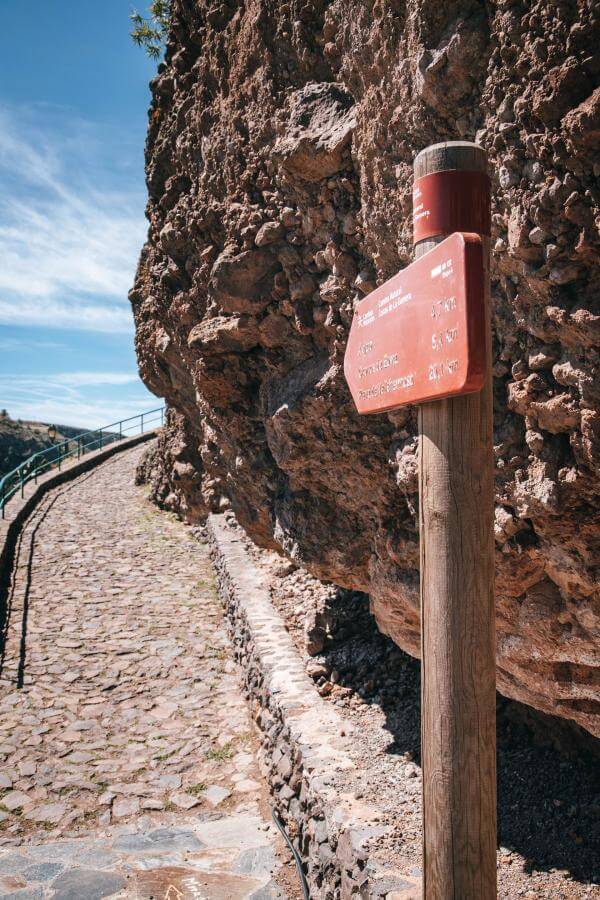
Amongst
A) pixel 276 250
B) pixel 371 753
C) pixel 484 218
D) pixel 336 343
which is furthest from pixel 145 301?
pixel 484 218

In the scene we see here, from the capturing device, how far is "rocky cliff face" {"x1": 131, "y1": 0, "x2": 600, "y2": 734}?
254 cm

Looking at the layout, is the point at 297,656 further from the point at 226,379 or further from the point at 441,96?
the point at 441,96

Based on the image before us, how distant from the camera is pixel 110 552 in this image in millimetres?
11812

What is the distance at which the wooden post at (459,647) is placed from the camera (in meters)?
1.89

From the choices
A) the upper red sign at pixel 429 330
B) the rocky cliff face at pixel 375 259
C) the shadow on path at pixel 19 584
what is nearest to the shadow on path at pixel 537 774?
the rocky cliff face at pixel 375 259

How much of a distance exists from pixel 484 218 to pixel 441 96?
139 cm

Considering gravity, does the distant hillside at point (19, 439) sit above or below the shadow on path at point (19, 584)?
above

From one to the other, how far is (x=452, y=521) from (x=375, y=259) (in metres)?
2.33

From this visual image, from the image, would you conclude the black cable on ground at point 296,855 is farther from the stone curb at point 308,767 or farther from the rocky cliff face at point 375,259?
the rocky cliff face at point 375,259

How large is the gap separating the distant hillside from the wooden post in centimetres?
2905

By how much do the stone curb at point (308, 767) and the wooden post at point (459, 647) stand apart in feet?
5.14

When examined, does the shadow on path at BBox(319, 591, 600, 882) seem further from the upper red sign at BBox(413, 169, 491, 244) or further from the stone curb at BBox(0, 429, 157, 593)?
the stone curb at BBox(0, 429, 157, 593)

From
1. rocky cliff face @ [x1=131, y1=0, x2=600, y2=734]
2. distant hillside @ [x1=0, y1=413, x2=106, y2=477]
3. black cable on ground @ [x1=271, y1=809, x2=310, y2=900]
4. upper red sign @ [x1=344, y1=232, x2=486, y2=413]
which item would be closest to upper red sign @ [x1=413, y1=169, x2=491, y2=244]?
upper red sign @ [x1=344, y1=232, x2=486, y2=413]

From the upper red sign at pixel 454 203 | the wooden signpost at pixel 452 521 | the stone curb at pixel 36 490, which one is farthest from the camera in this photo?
the stone curb at pixel 36 490
